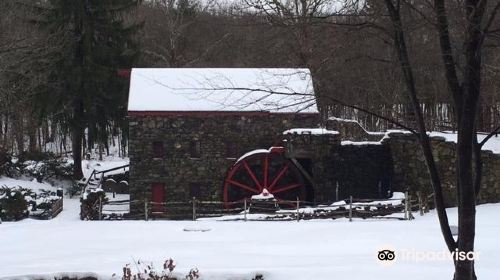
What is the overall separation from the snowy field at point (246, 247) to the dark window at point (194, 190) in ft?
18.0

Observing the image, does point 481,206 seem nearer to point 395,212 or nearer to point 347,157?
point 395,212

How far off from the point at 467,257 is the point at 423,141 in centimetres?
99

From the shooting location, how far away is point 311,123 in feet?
68.6

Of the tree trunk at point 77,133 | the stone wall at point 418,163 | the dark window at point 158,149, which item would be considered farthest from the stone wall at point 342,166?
the tree trunk at point 77,133

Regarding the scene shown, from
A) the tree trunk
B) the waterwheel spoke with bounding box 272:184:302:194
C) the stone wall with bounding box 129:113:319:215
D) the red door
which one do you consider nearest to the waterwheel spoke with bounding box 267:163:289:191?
the waterwheel spoke with bounding box 272:184:302:194

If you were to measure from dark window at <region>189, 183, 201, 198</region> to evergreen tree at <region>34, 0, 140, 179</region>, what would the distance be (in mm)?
8539

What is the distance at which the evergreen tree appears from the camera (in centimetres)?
2708

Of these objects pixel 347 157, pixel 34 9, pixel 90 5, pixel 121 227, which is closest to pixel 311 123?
pixel 347 157

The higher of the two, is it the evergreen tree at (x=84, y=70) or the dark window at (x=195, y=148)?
the evergreen tree at (x=84, y=70)

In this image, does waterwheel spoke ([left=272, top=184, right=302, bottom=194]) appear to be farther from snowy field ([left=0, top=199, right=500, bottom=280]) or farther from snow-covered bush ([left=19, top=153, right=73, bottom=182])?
snow-covered bush ([left=19, top=153, right=73, bottom=182])

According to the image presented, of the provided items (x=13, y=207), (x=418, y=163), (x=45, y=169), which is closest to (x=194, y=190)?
(x=13, y=207)

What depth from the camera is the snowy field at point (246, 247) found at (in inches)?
339

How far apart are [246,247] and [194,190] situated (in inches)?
397

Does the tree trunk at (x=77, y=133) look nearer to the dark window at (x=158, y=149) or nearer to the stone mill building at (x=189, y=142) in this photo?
the stone mill building at (x=189, y=142)
